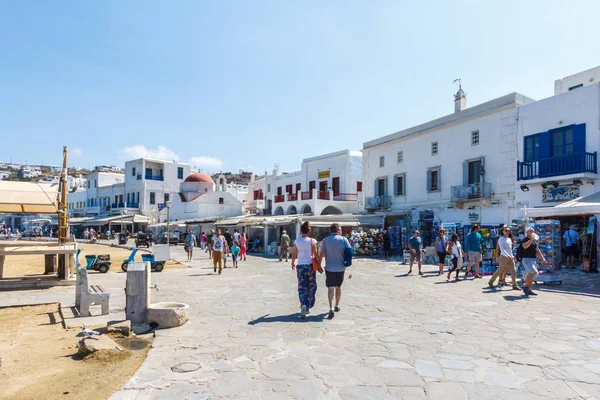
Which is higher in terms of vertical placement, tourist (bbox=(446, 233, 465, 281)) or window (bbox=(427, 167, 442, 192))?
window (bbox=(427, 167, 442, 192))

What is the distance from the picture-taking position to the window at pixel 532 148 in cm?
1800

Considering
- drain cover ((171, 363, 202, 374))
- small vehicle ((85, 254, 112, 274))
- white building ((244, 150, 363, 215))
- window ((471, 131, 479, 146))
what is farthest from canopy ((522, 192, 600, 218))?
white building ((244, 150, 363, 215))

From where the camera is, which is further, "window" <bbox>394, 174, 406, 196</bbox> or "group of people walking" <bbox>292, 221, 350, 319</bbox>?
"window" <bbox>394, 174, 406, 196</bbox>

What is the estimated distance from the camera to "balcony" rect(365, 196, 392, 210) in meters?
26.5

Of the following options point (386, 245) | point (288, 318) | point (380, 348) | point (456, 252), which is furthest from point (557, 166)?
point (380, 348)

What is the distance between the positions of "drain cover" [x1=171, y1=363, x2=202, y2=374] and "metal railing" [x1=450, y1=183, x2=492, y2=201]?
729 inches

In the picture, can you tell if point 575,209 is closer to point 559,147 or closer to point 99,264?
point 559,147

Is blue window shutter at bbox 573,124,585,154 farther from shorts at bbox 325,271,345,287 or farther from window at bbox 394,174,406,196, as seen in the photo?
shorts at bbox 325,271,345,287

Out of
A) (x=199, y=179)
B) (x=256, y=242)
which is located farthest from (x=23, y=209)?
(x=199, y=179)

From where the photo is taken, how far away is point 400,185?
26.4 meters

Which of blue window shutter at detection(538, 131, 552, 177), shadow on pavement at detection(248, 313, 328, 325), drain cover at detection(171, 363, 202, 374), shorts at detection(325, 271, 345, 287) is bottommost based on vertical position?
shadow on pavement at detection(248, 313, 328, 325)

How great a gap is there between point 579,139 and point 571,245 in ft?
14.0

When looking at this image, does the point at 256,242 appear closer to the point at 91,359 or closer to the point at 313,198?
the point at 313,198

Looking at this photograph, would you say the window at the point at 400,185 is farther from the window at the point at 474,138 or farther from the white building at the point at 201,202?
the white building at the point at 201,202
